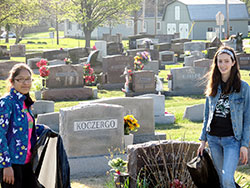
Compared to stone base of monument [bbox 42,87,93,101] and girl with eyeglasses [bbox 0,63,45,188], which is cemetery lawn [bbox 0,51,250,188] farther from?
girl with eyeglasses [bbox 0,63,45,188]

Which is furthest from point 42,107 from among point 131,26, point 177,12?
point 131,26

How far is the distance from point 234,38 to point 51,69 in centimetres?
1579

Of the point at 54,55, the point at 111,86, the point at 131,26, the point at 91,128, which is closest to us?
the point at 91,128

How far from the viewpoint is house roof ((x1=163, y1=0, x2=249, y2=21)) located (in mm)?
61031

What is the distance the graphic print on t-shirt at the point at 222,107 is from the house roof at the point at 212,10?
186 ft

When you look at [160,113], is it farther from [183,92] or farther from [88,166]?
[183,92]

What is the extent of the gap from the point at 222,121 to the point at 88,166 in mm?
3797

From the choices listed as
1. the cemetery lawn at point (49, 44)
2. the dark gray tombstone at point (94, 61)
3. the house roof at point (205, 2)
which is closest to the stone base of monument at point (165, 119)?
the dark gray tombstone at point (94, 61)

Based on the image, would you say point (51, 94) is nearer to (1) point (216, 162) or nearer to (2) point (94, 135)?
(2) point (94, 135)

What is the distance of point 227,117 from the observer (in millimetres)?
5062

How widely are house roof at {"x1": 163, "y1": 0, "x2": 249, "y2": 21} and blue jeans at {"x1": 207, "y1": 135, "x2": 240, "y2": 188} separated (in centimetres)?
5669

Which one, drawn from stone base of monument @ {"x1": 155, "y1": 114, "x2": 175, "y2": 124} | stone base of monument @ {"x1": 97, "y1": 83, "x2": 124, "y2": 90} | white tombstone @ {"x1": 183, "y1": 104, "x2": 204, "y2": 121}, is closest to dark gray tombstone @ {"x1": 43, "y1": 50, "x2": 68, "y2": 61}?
stone base of monument @ {"x1": 97, "y1": 83, "x2": 124, "y2": 90}

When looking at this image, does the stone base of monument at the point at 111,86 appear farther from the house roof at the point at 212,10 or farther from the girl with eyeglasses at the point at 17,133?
the house roof at the point at 212,10

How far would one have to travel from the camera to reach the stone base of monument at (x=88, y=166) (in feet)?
27.5
